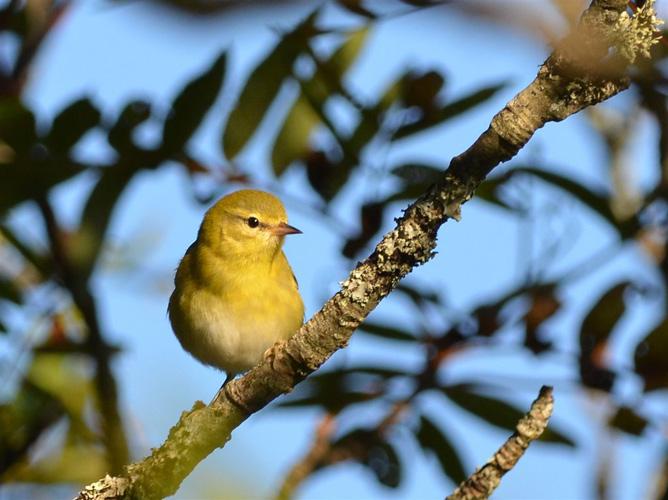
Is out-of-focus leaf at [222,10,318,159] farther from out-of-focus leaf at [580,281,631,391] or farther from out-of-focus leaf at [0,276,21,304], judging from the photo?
out-of-focus leaf at [580,281,631,391]

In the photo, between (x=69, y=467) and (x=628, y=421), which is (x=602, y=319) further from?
(x=69, y=467)

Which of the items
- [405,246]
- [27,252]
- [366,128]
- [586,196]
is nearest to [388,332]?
[366,128]

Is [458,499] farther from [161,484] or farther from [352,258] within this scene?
[352,258]

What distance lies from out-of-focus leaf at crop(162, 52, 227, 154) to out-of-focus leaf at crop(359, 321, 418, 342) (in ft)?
3.43

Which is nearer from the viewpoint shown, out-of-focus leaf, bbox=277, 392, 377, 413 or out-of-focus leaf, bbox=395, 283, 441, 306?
out-of-focus leaf, bbox=395, 283, 441, 306

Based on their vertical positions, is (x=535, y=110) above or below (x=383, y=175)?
below

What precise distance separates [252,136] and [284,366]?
1.78 metres

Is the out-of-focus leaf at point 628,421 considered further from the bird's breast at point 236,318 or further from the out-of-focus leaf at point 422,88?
the bird's breast at point 236,318

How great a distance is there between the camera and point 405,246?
199cm

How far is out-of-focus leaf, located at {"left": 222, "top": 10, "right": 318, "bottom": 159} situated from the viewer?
3730mm

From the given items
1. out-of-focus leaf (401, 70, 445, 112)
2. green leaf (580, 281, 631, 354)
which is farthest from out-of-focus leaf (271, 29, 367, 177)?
green leaf (580, 281, 631, 354)

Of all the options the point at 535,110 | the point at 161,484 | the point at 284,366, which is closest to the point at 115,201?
the point at 161,484

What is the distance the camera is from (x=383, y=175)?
141 inches

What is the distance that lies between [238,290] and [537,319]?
6.00ft
